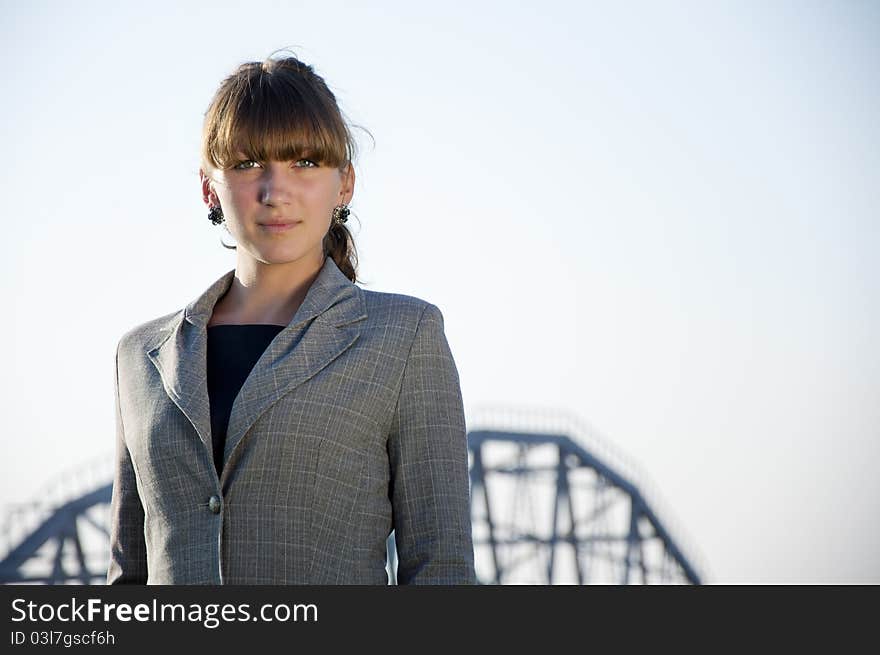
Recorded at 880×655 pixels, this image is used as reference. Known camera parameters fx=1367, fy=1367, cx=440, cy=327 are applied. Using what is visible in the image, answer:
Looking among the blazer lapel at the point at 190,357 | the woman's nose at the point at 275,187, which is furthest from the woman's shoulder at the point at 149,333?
the woman's nose at the point at 275,187

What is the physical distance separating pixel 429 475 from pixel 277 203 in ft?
3.47

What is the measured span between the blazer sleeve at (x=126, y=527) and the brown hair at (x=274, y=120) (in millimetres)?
1120

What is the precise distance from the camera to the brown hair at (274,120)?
15.4ft

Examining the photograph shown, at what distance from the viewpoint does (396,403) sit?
4.66 meters

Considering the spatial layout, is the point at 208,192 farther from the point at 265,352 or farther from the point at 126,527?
the point at 126,527

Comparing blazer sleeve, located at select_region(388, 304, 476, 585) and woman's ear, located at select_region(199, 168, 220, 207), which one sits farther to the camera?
woman's ear, located at select_region(199, 168, 220, 207)

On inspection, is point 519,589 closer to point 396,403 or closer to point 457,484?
point 457,484

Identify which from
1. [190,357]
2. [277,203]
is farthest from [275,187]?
[190,357]

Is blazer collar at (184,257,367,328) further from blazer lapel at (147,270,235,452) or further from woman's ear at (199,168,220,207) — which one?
woman's ear at (199,168,220,207)

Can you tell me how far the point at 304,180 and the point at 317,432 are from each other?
890 millimetres

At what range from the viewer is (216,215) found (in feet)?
16.5

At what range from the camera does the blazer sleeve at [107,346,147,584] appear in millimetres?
5055

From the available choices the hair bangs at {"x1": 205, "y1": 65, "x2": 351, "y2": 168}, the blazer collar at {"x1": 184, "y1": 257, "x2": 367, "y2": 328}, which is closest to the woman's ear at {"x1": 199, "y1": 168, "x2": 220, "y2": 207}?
the hair bangs at {"x1": 205, "y1": 65, "x2": 351, "y2": 168}

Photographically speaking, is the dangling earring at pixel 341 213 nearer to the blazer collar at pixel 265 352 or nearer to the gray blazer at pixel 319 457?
the blazer collar at pixel 265 352
